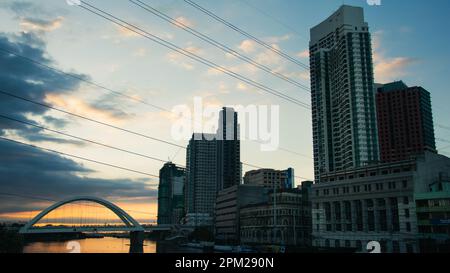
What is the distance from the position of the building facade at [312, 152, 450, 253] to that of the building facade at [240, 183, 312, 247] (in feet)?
68.2

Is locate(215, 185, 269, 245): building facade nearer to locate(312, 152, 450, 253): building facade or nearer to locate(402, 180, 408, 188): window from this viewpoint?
locate(312, 152, 450, 253): building facade

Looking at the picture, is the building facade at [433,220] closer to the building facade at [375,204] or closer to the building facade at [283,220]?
the building facade at [375,204]

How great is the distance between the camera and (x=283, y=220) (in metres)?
146

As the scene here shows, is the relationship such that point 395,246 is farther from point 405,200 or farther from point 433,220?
point 433,220

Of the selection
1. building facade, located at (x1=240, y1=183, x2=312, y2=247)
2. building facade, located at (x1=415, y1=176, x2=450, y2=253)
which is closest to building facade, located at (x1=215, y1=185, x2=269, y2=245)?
building facade, located at (x1=240, y1=183, x2=312, y2=247)

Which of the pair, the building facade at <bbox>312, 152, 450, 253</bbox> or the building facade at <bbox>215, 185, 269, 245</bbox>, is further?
the building facade at <bbox>215, 185, 269, 245</bbox>

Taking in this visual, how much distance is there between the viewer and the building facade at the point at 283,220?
144 meters

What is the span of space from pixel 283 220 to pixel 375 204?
154 feet

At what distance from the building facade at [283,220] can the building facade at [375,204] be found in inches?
818

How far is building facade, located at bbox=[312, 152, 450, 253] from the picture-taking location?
317ft
